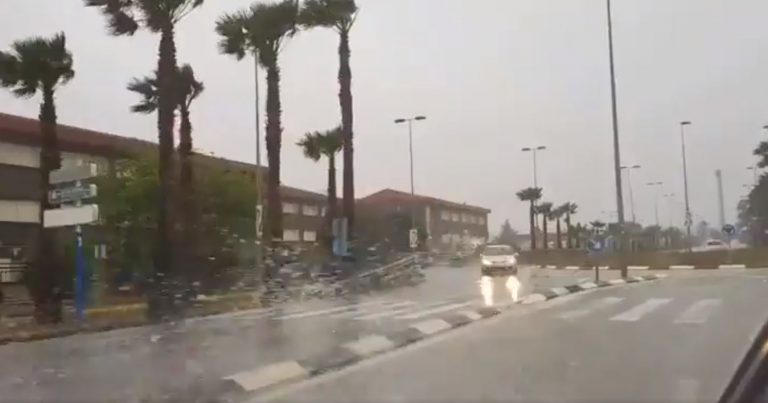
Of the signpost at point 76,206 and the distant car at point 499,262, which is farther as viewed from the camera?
the distant car at point 499,262

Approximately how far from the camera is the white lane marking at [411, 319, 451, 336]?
56.2 ft

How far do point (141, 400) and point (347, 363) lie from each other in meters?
3.51

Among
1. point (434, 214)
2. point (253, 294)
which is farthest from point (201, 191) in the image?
point (434, 214)

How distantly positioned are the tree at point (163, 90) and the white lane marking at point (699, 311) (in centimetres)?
1552

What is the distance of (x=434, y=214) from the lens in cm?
8681

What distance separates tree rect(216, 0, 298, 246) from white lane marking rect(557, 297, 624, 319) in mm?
17043

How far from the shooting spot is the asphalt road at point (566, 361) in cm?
980

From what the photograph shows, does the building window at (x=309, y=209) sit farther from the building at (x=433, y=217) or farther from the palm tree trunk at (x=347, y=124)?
the palm tree trunk at (x=347, y=124)

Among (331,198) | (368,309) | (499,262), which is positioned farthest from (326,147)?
(368,309)

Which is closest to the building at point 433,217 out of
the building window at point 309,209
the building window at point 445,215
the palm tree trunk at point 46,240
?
the building window at point 445,215

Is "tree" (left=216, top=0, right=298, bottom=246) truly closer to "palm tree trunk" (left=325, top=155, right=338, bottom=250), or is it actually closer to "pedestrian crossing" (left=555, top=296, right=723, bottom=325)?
"palm tree trunk" (left=325, top=155, right=338, bottom=250)

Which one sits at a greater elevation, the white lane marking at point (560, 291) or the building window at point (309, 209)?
the building window at point (309, 209)

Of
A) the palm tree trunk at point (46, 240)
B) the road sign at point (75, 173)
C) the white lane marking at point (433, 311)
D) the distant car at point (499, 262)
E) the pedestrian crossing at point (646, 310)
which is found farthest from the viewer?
the distant car at point (499, 262)

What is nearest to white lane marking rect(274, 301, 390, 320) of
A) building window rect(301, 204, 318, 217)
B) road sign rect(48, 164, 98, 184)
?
road sign rect(48, 164, 98, 184)
